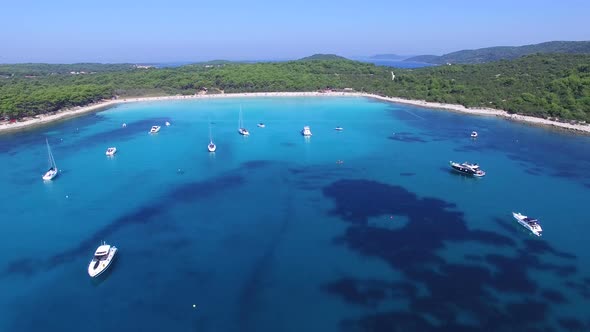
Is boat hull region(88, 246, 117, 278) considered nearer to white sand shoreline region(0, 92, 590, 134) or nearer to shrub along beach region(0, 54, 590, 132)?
white sand shoreline region(0, 92, 590, 134)

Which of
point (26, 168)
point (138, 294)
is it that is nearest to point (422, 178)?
point (138, 294)

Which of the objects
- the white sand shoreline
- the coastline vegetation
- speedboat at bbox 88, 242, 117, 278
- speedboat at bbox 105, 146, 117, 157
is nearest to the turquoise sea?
speedboat at bbox 88, 242, 117, 278

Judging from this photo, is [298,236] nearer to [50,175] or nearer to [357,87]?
[50,175]

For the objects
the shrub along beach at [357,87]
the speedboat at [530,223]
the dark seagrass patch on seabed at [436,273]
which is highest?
the shrub along beach at [357,87]

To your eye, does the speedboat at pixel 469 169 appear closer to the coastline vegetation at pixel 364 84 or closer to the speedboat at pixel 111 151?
the coastline vegetation at pixel 364 84

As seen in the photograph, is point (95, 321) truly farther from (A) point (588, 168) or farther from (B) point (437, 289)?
(A) point (588, 168)

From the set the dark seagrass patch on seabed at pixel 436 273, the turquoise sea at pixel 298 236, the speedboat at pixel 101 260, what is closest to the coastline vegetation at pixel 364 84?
the turquoise sea at pixel 298 236
